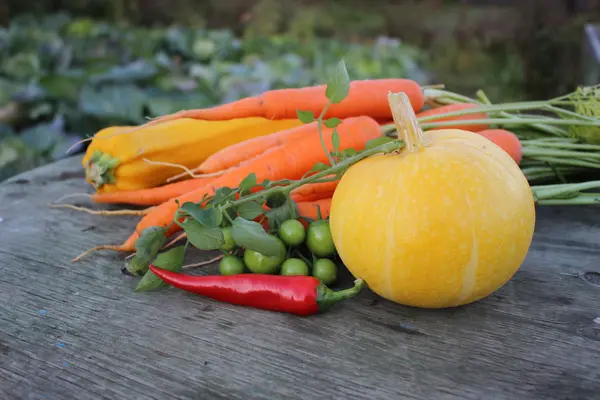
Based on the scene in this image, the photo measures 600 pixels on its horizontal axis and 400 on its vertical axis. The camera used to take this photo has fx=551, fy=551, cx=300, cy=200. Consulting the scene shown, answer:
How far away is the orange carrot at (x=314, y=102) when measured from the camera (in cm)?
129

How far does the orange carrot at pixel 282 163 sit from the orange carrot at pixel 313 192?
4 cm

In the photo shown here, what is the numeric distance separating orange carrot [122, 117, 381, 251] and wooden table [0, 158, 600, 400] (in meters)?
0.17

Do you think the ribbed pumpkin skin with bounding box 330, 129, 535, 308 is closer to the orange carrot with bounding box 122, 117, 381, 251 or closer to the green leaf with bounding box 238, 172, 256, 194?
the green leaf with bounding box 238, 172, 256, 194

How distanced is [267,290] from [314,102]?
1.86ft

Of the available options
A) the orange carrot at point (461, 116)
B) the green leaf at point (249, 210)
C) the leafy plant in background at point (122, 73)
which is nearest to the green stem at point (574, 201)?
the orange carrot at point (461, 116)

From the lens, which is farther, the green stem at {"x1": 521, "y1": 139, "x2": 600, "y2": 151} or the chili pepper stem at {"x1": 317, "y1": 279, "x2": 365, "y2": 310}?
the green stem at {"x1": 521, "y1": 139, "x2": 600, "y2": 151}

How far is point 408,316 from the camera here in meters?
0.86

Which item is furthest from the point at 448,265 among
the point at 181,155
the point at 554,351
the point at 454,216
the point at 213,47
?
the point at 213,47

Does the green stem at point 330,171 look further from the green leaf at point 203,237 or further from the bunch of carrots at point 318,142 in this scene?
the bunch of carrots at point 318,142

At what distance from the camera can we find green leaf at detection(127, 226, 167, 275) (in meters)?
0.98

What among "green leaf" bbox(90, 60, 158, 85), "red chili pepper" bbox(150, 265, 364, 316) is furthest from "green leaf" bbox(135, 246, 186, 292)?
"green leaf" bbox(90, 60, 158, 85)

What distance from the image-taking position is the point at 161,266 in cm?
96

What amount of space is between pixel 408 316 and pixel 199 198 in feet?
1.76

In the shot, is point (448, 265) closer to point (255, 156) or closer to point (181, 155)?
point (255, 156)
